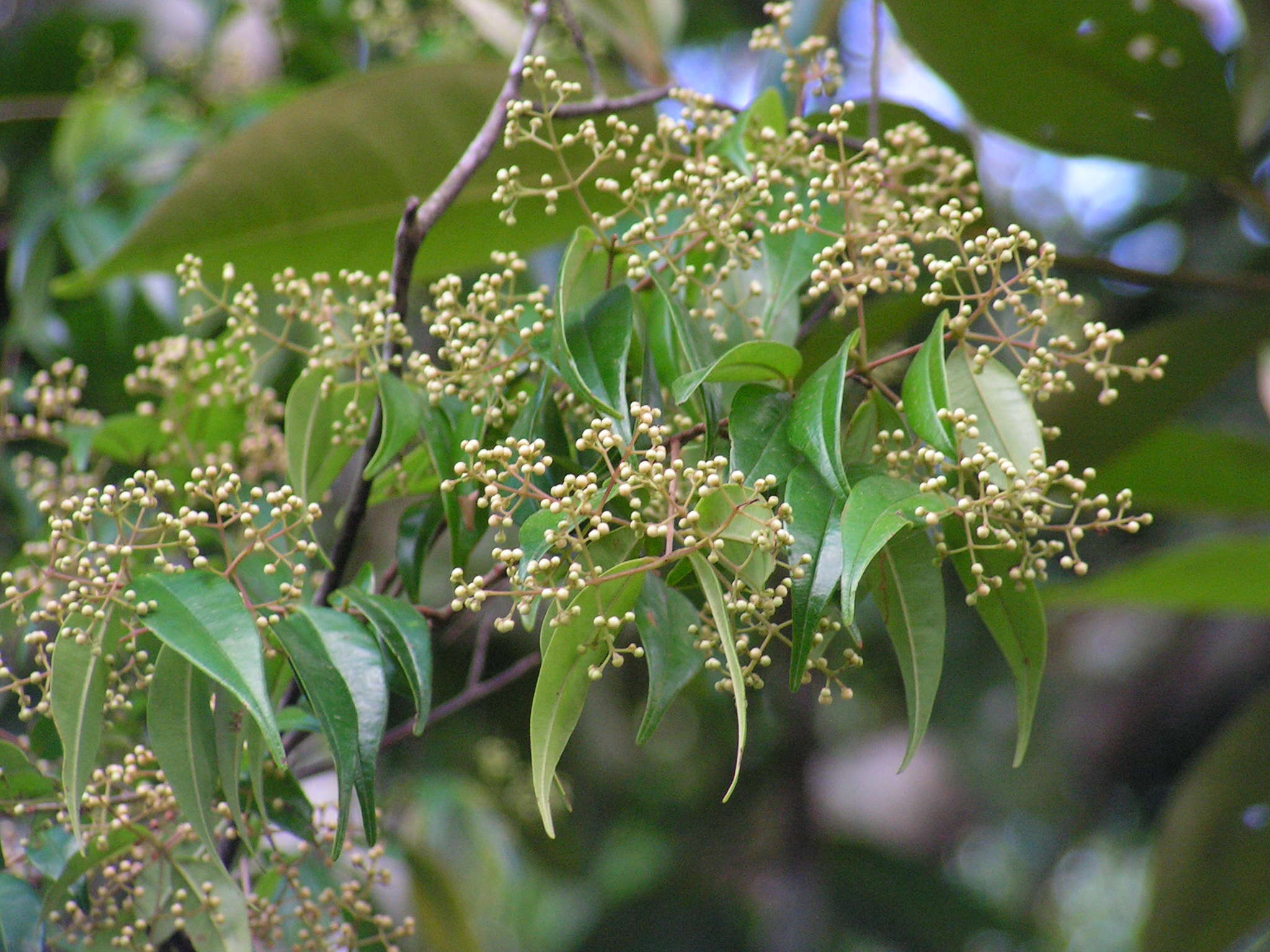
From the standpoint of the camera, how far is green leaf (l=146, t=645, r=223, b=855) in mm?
614

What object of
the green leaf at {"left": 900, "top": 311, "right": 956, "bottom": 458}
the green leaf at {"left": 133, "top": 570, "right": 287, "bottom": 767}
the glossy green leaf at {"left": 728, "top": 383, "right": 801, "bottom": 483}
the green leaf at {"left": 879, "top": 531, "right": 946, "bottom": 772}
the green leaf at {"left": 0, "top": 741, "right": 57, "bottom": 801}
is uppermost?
the green leaf at {"left": 900, "top": 311, "right": 956, "bottom": 458}

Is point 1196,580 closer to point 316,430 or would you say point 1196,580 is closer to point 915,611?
point 915,611

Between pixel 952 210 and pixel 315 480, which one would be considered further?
pixel 315 480

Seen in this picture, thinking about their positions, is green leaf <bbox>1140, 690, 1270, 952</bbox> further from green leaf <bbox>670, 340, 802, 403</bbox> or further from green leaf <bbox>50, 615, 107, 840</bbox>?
green leaf <bbox>50, 615, 107, 840</bbox>

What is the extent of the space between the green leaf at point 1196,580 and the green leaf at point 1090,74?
48cm

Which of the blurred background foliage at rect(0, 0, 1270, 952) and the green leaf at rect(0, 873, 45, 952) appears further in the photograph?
the blurred background foliage at rect(0, 0, 1270, 952)

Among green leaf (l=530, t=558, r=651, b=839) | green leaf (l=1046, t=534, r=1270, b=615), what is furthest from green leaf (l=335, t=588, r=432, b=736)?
green leaf (l=1046, t=534, r=1270, b=615)

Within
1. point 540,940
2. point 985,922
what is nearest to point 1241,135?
point 985,922

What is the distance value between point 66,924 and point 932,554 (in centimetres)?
61

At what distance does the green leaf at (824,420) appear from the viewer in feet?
1.90

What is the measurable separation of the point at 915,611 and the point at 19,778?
21.7 inches

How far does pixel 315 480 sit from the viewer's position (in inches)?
32.3

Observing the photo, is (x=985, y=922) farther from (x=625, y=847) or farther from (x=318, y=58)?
(x=318, y=58)

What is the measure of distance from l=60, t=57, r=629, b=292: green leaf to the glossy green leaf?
51cm
